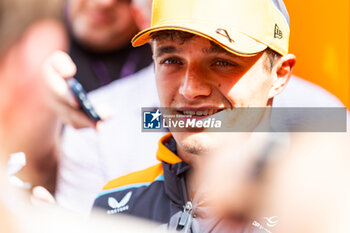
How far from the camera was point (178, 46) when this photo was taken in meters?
1.20

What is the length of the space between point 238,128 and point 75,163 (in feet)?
2.81

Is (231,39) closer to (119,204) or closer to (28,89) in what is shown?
(119,204)

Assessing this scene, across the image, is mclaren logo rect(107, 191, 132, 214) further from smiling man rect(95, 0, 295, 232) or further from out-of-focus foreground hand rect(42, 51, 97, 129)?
out-of-focus foreground hand rect(42, 51, 97, 129)

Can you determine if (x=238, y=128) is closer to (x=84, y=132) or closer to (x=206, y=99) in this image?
(x=206, y=99)

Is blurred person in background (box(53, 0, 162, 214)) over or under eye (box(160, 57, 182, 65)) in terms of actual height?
under

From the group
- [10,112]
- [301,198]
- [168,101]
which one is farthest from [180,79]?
[10,112]

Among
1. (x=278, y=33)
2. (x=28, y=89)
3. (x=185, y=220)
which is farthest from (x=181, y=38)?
(x=28, y=89)

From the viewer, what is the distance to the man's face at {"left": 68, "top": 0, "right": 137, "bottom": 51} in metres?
1.74

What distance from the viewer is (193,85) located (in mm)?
1188

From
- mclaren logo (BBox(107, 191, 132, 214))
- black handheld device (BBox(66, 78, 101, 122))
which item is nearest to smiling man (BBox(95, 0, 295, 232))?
mclaren logo (BBox(107, 191, 132, 214))

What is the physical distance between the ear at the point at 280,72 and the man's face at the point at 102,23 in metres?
0.70

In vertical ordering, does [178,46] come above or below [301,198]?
above

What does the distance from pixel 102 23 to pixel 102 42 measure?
0.08 meters

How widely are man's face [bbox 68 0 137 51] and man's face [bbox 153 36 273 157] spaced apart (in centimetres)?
53
